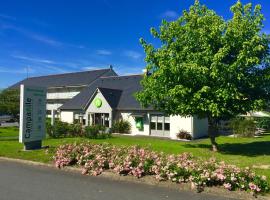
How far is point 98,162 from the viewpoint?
1212 centimetres

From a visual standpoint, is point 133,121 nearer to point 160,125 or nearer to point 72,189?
point 160,125

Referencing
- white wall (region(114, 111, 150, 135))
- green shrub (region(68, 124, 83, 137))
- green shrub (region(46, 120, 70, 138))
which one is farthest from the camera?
white wall (region(114, 111, 150, 135))

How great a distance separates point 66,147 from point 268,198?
28.8 feet

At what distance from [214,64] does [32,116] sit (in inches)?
403

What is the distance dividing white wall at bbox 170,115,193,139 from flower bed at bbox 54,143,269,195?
19506mm

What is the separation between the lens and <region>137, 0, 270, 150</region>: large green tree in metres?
18.4

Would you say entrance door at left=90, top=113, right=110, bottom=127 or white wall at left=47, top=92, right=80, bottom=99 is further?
white wall at left=47, top=92, right=80, bottom=99

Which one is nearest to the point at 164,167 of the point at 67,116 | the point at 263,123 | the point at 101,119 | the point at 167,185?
the point at 167,185

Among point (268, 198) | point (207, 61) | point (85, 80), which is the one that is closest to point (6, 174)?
point (268, 198)

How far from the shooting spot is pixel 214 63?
59.6 ft

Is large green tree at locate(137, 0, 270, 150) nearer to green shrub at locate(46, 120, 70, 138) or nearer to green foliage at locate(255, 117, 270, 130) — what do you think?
green shrub at locate(46, 120, 70, 138)

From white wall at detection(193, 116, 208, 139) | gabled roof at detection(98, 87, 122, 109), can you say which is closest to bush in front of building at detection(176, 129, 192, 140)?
white wall at detection(193, 116, 208, 139)

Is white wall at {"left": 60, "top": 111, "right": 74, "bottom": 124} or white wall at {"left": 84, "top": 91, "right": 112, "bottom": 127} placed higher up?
white wall at {"left": 84, "top": 91, "right": 112, "bottom": 127}

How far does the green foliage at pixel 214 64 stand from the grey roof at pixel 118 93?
646 inches
